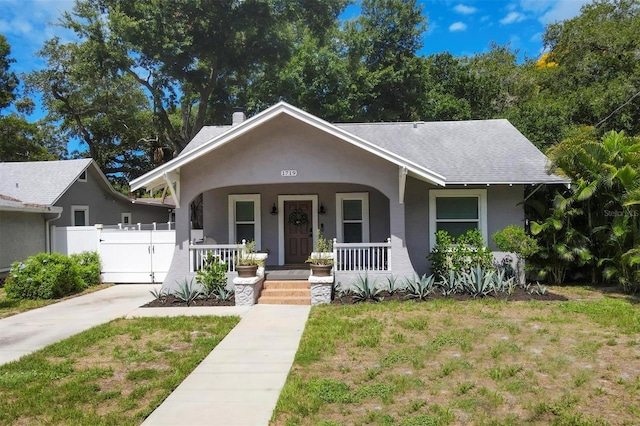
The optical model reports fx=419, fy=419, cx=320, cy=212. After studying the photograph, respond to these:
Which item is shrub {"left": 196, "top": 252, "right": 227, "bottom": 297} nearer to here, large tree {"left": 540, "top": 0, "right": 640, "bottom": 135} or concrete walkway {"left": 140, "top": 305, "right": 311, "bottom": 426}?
concrete walkway {"left": 140, "top": 305, "right": 311, "bottom": 426}

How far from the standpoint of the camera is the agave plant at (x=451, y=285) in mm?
10016

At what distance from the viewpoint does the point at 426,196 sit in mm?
11633

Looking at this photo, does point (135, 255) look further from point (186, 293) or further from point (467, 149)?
point (467, 149)

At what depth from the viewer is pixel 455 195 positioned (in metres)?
11.6

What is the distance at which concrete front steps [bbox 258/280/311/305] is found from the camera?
9.88m

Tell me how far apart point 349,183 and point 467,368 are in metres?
6.53

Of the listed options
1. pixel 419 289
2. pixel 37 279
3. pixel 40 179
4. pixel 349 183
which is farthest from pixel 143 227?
pixel 419 289

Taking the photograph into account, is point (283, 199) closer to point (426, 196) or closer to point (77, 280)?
point (426, 196)

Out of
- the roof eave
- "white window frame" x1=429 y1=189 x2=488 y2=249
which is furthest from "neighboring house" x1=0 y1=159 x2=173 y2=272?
"white window frame" x1=429 y1=189 x2=488 y2=249

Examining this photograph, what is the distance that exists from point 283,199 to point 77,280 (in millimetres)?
6374

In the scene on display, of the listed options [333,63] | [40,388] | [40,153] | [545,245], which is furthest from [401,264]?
[40,153]

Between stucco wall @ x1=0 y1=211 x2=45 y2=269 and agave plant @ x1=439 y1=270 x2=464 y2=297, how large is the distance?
13120mm

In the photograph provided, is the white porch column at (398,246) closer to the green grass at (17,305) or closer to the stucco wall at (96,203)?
the green grass at (17,305)

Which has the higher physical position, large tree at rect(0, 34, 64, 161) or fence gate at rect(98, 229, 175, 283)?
large tree at rect(0, 34, 64, 161)
